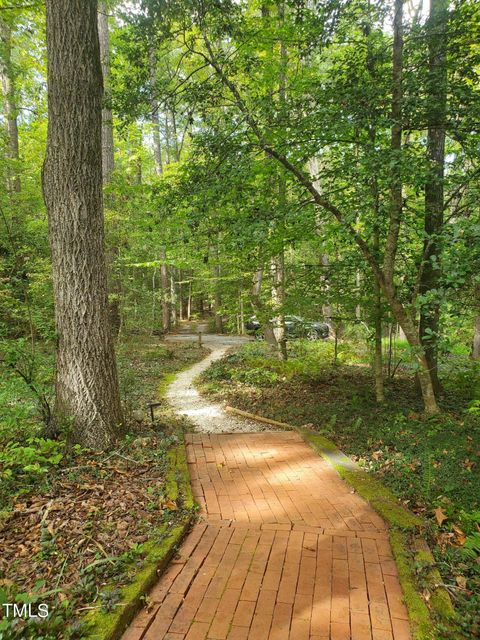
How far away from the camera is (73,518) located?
129 inches

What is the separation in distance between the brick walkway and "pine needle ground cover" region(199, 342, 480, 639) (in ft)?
1.37

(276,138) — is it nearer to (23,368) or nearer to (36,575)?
(23,368)

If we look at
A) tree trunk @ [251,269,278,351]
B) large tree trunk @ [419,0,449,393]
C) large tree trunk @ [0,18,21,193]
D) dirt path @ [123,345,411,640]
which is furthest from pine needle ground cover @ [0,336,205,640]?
large tree trunk @ [0,18,21,193]

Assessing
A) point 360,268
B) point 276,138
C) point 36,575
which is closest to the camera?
point 36,575

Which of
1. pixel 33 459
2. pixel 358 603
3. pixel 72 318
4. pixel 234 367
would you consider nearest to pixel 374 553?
pixel 358 603

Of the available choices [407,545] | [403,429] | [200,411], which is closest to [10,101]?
[200,411]

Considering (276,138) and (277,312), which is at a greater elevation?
(276,138)

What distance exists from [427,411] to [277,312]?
10.9ft

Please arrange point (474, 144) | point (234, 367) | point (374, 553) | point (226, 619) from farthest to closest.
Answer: point (234, 367)
point (474, 144)
point (374, 553)
point (226, 619)

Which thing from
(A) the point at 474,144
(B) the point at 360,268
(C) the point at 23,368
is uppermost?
(A) the point at 474,144

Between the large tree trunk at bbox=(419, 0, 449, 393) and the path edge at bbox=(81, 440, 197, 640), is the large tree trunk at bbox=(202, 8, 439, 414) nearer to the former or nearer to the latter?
the large tree trunk at bbox=(419, 0, 449, 393)

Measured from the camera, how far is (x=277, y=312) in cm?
783

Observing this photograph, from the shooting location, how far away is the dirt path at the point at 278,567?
2.30 m

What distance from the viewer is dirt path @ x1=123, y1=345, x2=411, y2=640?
2.30m
